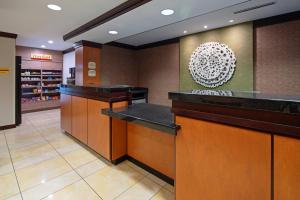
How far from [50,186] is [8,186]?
519mm

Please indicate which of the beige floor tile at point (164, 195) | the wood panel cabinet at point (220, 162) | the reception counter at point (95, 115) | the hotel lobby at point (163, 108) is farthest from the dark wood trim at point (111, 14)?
the beige floor tile at point (164, 195)

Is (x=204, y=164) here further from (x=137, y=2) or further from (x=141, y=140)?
(x=137, y=2)

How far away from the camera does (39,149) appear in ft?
10.6

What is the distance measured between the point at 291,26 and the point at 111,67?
523 cm

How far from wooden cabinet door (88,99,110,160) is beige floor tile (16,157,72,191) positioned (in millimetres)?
525

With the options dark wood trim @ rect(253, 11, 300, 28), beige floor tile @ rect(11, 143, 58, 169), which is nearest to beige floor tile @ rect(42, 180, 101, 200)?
beige floor tile @ rect(11, 143, 58, 169)

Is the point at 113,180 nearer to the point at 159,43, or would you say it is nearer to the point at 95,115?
the point at 95,115

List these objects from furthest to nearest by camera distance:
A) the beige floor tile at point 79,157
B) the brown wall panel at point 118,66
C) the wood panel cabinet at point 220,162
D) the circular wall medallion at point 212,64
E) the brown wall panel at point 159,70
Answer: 1. the brown wall panel at point 118,66
2. the brown wall panel at point 159,70
3. the circular wall medallion at point 212,64
4. the beige floor tile at point 79,157
5. the wood panel cabinet at point 220,162

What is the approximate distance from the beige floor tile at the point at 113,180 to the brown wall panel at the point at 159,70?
3624 millimetres

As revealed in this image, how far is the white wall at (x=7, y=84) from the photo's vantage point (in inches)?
178

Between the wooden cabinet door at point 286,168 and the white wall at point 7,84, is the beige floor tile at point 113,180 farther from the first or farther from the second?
the white wall at point 7,84

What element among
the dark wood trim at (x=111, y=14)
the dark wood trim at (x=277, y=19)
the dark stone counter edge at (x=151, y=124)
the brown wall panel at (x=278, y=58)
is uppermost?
the dark wood trim at (x=277, y=19)

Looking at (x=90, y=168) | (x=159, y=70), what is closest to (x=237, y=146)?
(x=90, y=168)

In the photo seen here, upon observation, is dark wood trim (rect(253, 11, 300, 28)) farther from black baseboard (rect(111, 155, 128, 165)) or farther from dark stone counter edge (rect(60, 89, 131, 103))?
black baseboard (rect(111, 155, 128, 165))
